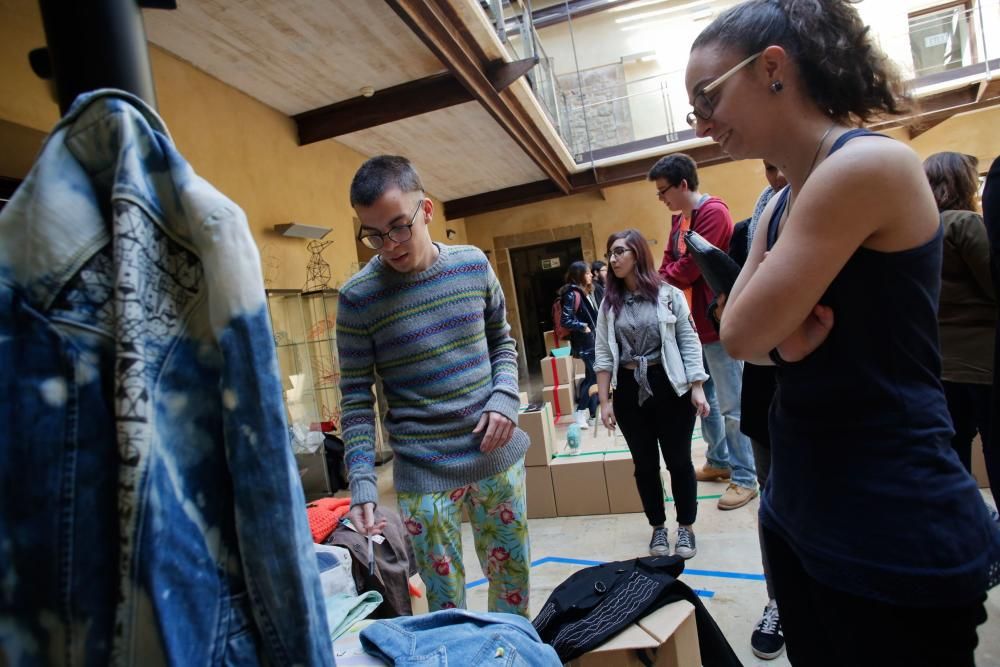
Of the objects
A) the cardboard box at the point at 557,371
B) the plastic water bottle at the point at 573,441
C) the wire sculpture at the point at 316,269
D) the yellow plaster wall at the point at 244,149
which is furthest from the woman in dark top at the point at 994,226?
the wire sculpture at the point at 316,269

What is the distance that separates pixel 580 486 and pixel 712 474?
3.25 ft

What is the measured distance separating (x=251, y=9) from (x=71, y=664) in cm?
466

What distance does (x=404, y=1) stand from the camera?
3.79 m

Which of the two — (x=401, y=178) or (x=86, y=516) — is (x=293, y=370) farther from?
(x=86, y=516)

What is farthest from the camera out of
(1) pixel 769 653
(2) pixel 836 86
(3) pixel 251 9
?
(3) pixel 251 9

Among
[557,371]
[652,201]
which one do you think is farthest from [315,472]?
[652,201]

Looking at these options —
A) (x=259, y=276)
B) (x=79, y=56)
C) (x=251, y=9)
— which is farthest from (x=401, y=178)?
(x=251, y=9)

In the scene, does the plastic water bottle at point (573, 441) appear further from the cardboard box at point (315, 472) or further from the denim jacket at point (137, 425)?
the denim jacket at point (137, 425)

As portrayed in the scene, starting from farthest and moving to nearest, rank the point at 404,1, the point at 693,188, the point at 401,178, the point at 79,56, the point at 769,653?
1. the point at 404,1
2. the point at 693,188
3. the point at 769,653
4. the point at 401,178
5. the point at 79,56

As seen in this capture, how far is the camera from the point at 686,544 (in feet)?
9.59

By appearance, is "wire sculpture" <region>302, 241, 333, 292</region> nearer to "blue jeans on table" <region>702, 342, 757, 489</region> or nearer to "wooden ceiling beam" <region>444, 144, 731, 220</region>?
"blue jeans on table" <region>702, 342, 757, 489</region>

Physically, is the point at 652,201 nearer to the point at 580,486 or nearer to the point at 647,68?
the point at 647,68

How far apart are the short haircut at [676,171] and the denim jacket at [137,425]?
2813mm

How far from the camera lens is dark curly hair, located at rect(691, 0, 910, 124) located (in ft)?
3.02
